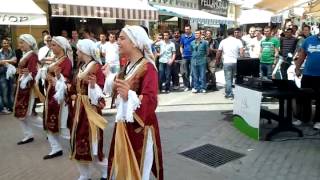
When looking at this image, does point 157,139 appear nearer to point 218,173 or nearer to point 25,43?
point 218,173

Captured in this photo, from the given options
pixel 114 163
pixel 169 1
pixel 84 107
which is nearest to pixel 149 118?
pixel 114 163

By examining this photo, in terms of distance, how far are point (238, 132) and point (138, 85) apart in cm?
418

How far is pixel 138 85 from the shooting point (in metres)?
3.48

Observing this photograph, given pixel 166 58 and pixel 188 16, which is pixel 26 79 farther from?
pixel 188 16

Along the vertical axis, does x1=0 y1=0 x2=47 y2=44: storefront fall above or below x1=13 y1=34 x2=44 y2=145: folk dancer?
above

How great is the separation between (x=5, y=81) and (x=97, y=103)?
5697 mm

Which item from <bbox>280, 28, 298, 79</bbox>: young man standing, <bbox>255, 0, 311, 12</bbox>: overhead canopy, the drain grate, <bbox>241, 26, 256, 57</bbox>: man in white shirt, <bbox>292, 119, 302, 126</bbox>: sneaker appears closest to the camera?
the drain grate

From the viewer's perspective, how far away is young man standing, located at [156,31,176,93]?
1234 centimetres

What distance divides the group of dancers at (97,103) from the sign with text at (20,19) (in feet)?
12.6

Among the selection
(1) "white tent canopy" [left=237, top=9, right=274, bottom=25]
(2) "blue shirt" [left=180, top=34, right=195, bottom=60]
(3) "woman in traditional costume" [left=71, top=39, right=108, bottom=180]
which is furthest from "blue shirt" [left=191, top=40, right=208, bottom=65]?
(1) "white tent canopy" [left=237, top=9, right=274, bottom=25]

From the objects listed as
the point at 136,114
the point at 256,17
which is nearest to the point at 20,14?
the point at 136,114

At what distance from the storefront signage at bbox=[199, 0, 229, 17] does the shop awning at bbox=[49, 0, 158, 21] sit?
1353 centimetres

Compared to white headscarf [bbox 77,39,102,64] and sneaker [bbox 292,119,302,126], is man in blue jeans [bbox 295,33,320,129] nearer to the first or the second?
sneaker [bbox 292,119,302,126]

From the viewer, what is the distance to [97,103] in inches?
189
